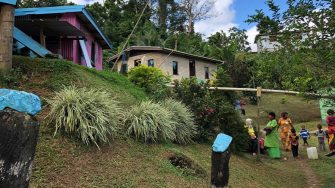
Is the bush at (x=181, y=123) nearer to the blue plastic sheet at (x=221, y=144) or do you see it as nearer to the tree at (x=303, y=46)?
the tree at (x=303, y=46)

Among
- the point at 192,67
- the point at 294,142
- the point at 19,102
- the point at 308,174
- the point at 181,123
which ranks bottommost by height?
the point at 308,174

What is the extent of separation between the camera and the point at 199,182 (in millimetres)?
7883

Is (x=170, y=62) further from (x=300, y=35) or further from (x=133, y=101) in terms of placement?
(x=300, y=35)

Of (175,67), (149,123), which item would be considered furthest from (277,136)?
(175,67)

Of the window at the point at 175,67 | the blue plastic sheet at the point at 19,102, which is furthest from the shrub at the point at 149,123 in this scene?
the window at the point at 175,67

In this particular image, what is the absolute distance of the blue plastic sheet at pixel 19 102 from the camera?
294 centimetres

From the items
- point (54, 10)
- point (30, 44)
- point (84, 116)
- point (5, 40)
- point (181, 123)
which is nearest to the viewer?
point (84, 116)

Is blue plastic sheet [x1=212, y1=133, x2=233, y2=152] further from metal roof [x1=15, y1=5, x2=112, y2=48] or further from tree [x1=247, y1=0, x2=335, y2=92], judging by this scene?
metal roof [x1=15, y1=5, x2=112, y2=48]

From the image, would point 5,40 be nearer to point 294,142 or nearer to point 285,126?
point 285,126

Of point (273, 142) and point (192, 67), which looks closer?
point (273, 142)

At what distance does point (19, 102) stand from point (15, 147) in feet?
1.18

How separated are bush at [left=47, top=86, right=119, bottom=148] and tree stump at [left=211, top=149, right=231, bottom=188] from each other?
3318mm

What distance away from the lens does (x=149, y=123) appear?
9.40 metres

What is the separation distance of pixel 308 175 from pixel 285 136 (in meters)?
3.47
